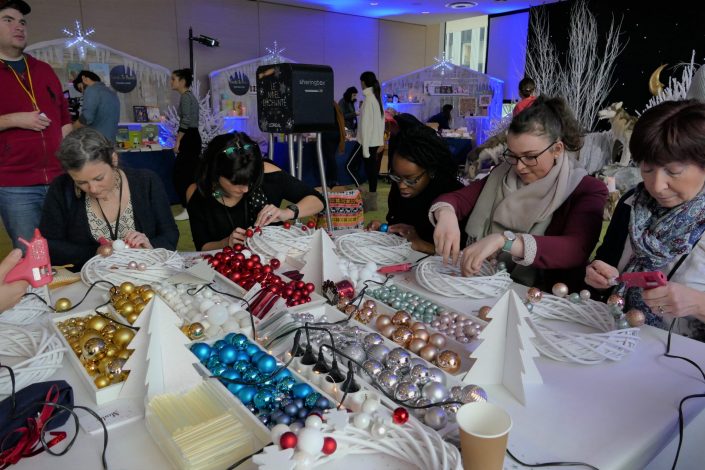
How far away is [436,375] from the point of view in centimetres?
94

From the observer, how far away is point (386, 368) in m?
0.97

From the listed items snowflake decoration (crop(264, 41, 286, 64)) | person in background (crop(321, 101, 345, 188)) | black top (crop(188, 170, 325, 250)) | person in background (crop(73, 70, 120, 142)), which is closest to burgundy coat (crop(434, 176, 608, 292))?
black top (crop(188, 170, 325, 250))

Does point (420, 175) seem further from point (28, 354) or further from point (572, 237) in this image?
point (28, 354)

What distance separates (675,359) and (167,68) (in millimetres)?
7578

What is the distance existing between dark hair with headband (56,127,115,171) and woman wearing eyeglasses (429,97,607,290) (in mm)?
1310

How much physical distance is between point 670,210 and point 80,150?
77.6 inches

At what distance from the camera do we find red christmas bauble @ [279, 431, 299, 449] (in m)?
0.70

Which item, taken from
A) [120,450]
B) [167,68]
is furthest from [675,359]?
[167,68]

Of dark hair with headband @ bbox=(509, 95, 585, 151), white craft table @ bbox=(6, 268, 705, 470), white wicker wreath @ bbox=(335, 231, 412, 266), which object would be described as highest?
dark hair with headband @ bbox=(509, 95, 585, 151)

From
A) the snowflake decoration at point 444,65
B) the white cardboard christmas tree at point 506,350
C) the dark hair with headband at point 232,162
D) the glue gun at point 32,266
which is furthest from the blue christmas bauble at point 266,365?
the snowflake decoration at point 444,65

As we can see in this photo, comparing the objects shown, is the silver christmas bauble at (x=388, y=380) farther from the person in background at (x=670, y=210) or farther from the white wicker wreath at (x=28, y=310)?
the white wicker wreath at (x=28, y=310)

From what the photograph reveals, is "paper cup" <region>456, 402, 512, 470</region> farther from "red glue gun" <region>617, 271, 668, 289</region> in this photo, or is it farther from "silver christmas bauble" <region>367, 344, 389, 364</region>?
"red glue gun" <region>617, 271, 668, 289</region>

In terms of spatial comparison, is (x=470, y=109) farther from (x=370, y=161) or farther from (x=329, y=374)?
(x=329, y=374)

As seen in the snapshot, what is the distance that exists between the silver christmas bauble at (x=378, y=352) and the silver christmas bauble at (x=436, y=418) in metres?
0.19
